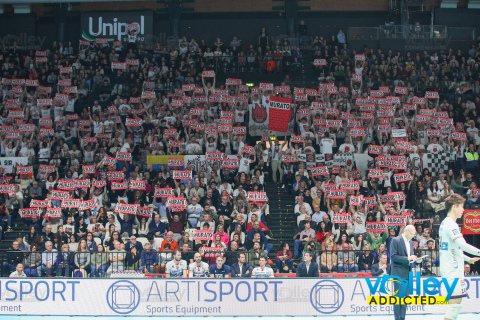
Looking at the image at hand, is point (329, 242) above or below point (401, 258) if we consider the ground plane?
below

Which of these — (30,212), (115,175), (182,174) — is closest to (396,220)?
(182,174)

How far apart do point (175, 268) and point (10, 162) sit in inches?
406

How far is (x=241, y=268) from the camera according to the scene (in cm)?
1655

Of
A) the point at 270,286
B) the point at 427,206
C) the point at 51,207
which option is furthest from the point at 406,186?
the point at 51,207

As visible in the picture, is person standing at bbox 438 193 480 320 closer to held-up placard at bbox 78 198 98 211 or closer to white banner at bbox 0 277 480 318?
white banner at bbox 0 277 480 318

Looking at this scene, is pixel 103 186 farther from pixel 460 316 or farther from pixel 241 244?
pixel 460 316

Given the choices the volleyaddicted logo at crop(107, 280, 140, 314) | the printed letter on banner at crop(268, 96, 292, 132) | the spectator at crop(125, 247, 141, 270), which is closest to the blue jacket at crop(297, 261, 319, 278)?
the volleyaddicted logo at crop(107, 280, 140, 314)

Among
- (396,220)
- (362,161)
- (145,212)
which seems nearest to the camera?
(396,220)

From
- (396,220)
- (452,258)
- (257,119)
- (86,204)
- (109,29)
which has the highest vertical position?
(109,29)

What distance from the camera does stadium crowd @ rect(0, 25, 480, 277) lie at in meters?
17.8

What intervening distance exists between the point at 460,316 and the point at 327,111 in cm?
1081

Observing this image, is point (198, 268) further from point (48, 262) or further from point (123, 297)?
point (48, 262)

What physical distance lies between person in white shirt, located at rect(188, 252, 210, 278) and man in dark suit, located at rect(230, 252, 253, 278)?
69 centimetres

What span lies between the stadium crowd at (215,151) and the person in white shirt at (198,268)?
4cm
